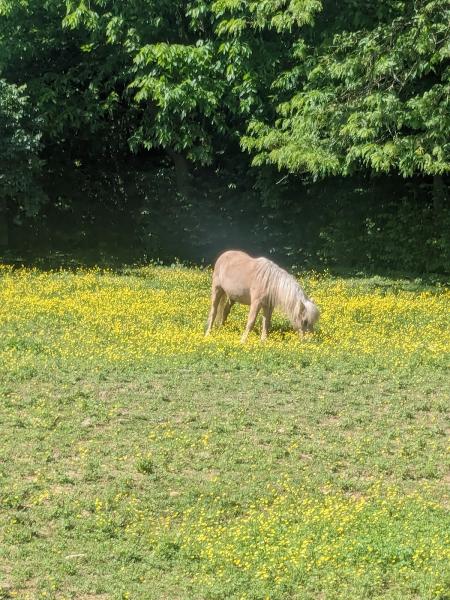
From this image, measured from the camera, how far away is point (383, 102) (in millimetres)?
19484

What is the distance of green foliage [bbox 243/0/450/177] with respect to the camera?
1936 cm

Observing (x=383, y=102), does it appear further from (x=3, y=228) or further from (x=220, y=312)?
(x=3, y=228)

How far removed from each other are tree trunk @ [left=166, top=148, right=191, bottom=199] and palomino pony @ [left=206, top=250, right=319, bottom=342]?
12775mm

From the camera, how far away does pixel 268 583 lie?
701 centimetres

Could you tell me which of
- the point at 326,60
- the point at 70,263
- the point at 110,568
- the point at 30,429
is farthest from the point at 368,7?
the point at 110,568

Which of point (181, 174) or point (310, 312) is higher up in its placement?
point (181, 174)

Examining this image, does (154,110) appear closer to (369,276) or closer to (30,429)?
(369,276)

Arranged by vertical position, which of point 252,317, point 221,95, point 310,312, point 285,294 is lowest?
point 252,317

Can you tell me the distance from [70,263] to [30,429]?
1522 cm

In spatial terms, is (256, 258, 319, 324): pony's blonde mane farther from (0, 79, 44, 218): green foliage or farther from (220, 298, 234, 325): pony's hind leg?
(0, 79, 44, 218): green foliage

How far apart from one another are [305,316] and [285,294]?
0.43m

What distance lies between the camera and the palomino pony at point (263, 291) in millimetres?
14406

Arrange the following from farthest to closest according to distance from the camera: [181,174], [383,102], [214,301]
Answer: [181,174], [383,102], [214,301]

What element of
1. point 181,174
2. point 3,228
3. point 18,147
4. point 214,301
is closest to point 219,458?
point 214,301
